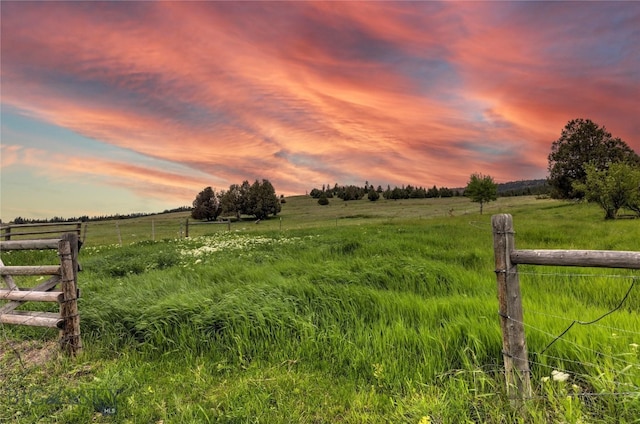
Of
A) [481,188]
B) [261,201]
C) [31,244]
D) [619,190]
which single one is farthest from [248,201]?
[31,244]

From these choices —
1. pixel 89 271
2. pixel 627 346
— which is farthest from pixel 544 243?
pixel 89 271

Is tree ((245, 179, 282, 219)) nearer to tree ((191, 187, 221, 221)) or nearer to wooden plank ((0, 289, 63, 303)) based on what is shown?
tree ((191, 187, 221, 221))

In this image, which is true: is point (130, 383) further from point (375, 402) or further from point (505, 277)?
point (505, 277)

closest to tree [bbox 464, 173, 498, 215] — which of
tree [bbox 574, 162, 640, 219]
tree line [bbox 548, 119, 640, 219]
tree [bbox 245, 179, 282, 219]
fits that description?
tree line [bbox 548, 119, 640, 219]

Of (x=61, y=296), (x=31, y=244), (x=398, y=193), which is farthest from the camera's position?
(x=398, y=193)

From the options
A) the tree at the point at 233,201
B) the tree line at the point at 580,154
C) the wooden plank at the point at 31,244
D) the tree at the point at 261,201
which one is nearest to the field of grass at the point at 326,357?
the wooden plank at the point at 31,244

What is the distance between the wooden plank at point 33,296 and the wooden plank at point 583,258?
7.23 m

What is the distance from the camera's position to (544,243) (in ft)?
48.4

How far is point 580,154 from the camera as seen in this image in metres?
52.7

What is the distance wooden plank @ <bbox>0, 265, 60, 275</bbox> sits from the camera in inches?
232

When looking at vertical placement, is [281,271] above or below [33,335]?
above

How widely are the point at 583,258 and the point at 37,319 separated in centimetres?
838

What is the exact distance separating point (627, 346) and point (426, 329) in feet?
8.12

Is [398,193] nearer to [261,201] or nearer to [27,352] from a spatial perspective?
[261,201]
